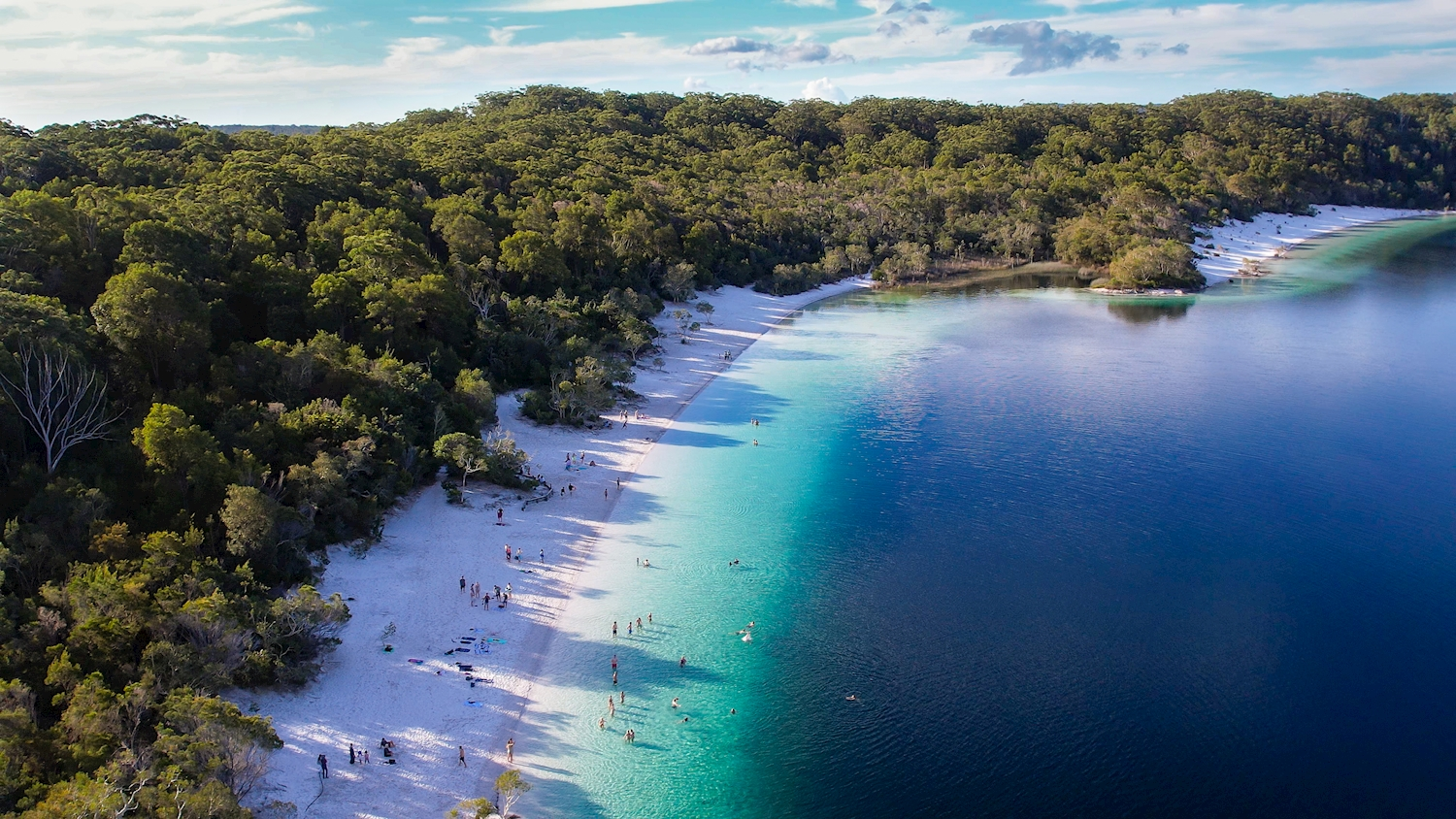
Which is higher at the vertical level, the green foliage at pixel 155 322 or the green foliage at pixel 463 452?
the green foliage at pixel 155 322

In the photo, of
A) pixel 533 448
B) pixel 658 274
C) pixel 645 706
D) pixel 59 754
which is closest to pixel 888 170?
pixel 658 274

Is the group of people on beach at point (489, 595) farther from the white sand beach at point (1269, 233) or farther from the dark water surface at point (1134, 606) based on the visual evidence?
the white sand beach at point (1269, 233)

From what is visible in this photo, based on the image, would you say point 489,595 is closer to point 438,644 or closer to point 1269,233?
point 438,644

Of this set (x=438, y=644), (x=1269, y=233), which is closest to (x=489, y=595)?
(x=438, y=644)

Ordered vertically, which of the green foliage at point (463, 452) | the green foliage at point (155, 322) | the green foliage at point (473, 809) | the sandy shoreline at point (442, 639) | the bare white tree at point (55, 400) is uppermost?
the green foliage at point (155, 322)

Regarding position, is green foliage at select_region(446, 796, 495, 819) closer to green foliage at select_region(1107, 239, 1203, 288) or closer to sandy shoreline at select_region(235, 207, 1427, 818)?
sandy shoreline at select_region(235, 207, 1427, 818)

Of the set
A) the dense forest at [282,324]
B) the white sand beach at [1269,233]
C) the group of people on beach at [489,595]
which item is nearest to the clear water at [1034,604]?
the group of people on beach at [489,595]

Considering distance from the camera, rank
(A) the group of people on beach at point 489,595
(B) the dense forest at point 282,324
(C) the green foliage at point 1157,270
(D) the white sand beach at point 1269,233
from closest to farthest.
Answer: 1. (B) the dense forest at point 282,324
2. (A) the group of people on beach at point 489,595
3. (C) the green foliage at point 1157,270
4. (D) the white sand beach at point 1269,233

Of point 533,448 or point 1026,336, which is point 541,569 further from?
point 1026,336
